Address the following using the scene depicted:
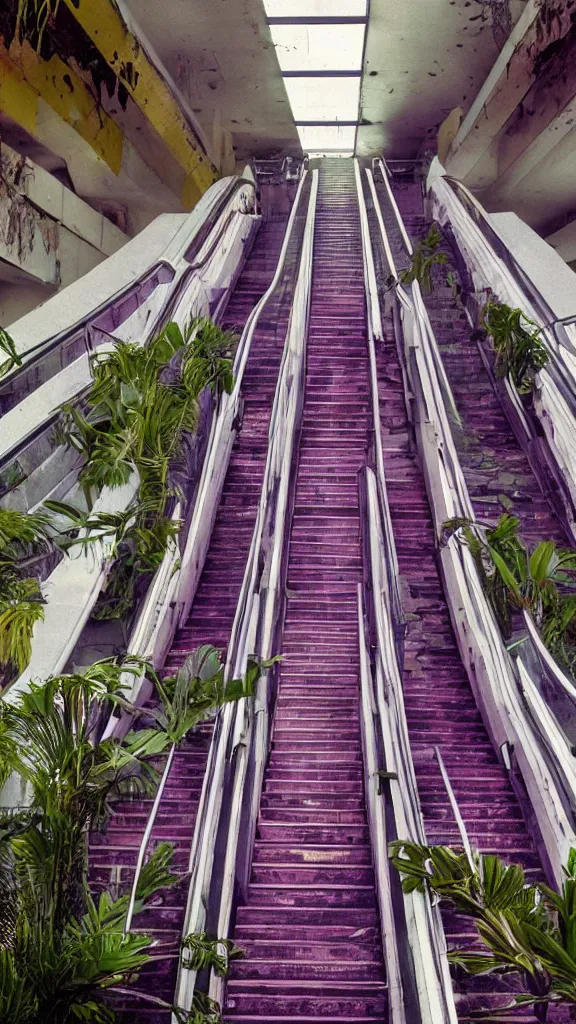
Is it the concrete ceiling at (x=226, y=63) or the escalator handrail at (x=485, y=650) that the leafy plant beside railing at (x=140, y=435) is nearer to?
the escalator handrail at (x=485, y=650)

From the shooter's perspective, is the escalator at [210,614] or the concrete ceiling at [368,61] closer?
the escalator at [210,614]

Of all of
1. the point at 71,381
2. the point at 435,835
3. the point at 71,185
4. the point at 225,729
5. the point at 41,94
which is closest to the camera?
the point at 225,729

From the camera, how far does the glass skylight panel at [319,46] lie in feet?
39.0

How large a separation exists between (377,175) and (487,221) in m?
5.46

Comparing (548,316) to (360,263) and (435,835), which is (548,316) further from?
(435,835)

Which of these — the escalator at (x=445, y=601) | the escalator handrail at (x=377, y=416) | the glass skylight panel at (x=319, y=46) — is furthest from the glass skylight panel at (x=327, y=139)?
the escalator at (x=445, y=601)

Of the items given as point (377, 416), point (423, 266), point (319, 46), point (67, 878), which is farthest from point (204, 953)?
point (319, 46)

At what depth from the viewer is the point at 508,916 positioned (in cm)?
242

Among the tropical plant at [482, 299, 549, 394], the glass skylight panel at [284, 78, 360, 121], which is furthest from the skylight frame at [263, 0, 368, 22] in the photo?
the tropical plant at [482, 299, 549, 394]

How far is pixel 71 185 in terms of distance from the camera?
463 inches

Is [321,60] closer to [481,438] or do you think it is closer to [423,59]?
[423,59]

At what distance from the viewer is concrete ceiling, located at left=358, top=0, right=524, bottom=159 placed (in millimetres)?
11195

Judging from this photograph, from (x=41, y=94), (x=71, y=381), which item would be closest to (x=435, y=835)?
(x=71, y=381)

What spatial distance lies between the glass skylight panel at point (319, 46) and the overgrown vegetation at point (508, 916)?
11927mm
